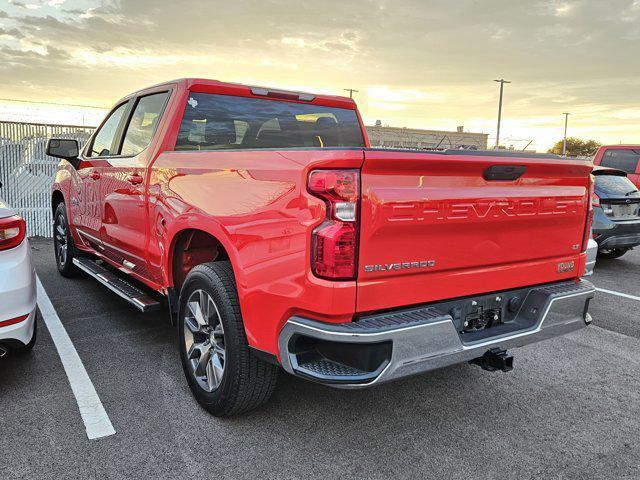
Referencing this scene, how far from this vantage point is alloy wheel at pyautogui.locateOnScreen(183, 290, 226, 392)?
9.98 feet

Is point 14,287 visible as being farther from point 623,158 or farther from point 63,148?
point 623,158

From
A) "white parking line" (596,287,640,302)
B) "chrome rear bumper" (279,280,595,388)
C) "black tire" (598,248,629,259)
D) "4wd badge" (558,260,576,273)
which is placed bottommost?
"white parking line" (596,287,640,302)

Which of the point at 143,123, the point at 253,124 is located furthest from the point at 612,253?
the point at 143,123

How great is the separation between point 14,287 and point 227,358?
4.78 feet

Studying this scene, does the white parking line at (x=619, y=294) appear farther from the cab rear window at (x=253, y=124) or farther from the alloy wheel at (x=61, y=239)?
the alloy wheel at (x=61, y=239)

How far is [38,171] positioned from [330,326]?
10.2m

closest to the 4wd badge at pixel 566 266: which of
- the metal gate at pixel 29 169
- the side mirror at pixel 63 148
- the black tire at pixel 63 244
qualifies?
the side mirror at pixel 63 148

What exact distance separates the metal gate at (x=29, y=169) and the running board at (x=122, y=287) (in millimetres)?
5968

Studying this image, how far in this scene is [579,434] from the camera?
3059 mm

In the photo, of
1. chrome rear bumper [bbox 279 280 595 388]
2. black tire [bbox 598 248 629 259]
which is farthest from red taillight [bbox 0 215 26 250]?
black tire [bbox 598 248 629 259]

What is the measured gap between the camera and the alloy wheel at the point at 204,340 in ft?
9.98

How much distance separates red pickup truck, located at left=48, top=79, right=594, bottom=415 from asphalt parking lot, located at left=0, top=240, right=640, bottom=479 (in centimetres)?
29

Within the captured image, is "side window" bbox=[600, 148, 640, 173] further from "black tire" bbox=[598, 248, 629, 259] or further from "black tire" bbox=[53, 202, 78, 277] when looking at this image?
"black tire" bbox=[53, 202, 78, 277]

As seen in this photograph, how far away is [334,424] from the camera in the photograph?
3092 millimetres
